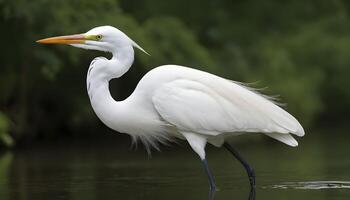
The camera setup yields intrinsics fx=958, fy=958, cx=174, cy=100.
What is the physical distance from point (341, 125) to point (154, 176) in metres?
15.5

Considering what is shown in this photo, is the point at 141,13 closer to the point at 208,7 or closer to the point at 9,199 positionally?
the point at 208,7

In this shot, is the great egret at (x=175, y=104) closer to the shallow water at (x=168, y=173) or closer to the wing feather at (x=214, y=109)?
the wing feather at (x=214, y=109)

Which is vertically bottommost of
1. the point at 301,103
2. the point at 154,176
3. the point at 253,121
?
the point at 154,176

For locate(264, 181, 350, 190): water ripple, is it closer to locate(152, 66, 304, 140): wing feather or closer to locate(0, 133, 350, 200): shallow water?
locate(0, 133, 350, 200): shallow water

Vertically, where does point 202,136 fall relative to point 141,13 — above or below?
below

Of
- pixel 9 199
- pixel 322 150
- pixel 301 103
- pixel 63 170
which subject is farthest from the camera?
pixel 301 103

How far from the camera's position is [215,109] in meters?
10.2

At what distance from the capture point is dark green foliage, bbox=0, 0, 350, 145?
70.3ft

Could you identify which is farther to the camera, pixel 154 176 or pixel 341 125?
pixel 341 125

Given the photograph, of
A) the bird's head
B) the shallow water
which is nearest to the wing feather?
the bird's head

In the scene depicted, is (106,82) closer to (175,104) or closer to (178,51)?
(175,104)

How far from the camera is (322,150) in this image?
17828 millimetres

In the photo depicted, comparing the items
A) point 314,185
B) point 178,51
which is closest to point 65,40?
point 314,185

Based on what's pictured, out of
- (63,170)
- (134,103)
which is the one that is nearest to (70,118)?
(63,170)
